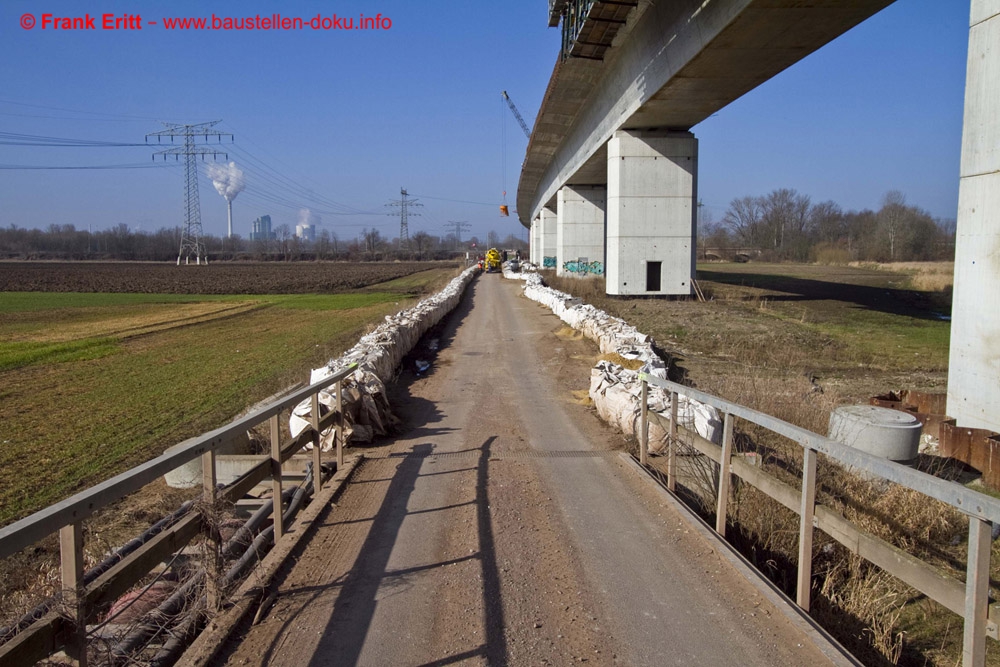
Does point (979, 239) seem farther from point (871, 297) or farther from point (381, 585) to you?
point (871, 297)

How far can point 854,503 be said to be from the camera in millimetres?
5629

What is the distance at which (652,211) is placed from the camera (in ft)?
83.0

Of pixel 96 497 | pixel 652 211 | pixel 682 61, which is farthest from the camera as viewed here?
pixel 652 211

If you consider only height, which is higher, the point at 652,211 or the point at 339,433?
the point at 652,211

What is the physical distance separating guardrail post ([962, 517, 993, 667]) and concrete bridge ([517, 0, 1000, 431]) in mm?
5616

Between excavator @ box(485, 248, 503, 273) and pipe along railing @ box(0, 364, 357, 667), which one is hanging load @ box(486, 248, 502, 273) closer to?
excavator @ box(485, 248, 503, 273)

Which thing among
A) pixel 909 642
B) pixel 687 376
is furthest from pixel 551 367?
pixel 909 642

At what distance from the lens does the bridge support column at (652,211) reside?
2462cm

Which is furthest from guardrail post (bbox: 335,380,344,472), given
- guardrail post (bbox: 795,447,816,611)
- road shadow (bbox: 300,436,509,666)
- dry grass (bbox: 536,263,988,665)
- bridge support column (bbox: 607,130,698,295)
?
bridge support column (bbox: 607,130,698,295)

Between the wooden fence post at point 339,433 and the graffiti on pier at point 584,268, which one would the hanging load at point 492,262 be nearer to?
the graffiti on pier at point 584,268

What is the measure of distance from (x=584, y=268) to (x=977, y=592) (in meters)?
39.2

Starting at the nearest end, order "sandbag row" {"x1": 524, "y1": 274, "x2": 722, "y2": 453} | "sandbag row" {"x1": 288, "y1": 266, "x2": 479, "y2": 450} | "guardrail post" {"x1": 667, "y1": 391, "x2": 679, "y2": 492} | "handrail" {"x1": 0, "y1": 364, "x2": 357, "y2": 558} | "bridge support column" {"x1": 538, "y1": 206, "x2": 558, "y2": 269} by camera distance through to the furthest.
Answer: "handrail" {"x1": 0, "y1": 364, "x2": 357, "y2": 558}, "guardrail post" {"x1": 667, "y1": 391, "x2": 679, "y2": 492}, "sandbag row" {"x1": 524, "y1": 274, "x2": 722, "y2": 453}, "sandbag row" {"x1": 288, "y1": 266, "x2": 479, "y2": 450}, "bridge support column" {"x1": 538, "y1": 206, "x2": 558, "y2": 269}

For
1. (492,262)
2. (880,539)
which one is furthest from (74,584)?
(492,262)

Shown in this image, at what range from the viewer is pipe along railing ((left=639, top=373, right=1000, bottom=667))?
112 inches
